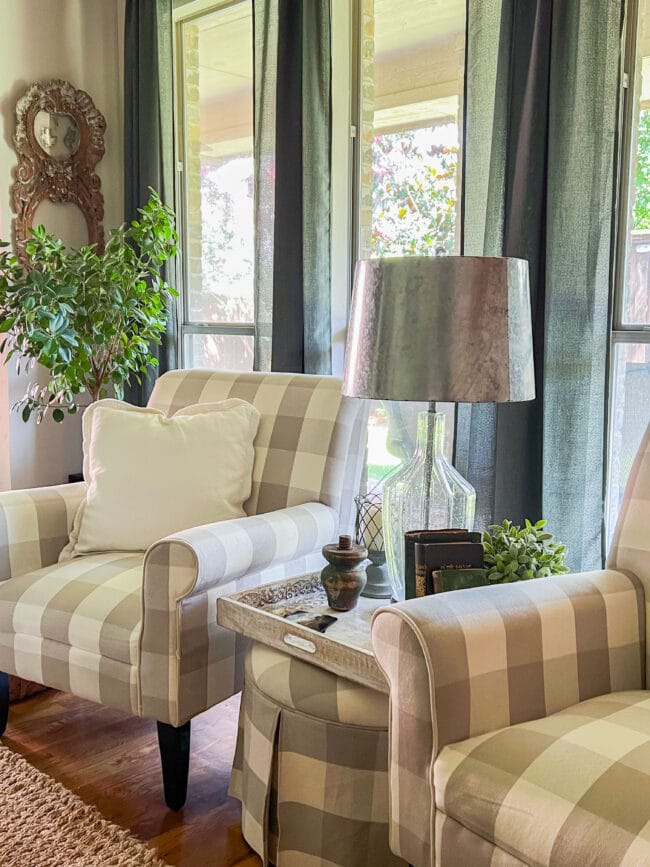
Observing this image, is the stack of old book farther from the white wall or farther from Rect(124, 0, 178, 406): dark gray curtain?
the white wall

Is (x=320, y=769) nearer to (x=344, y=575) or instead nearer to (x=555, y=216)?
(x=344, y=575)

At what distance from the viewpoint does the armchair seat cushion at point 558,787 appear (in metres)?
1.03

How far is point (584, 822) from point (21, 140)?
127 inches

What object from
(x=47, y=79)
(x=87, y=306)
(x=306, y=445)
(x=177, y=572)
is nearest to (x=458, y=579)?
(x=177, y=572)

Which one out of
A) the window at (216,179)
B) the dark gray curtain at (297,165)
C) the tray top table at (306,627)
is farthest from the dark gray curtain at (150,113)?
the tray top table at (306,627)

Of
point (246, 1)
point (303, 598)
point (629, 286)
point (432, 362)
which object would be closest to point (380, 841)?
point (303, 598)

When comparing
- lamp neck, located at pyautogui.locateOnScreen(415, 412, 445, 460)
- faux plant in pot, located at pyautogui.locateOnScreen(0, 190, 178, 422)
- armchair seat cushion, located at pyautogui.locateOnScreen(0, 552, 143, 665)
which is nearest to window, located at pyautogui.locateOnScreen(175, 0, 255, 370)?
faux plant in pot, located at pyautogui.locateOnScreen(0, 190, 178, 422)

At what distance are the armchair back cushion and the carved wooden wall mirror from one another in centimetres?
164

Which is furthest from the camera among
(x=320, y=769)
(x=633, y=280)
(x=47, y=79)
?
(x=47, y=79)

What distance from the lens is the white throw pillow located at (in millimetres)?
2133

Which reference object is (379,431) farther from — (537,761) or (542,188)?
(537,761)

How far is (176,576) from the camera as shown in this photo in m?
1.73

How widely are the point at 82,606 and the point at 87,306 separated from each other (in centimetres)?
148

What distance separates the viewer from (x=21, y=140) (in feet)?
11.1
